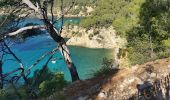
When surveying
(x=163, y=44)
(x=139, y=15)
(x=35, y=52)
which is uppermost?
(x=139, y=15)

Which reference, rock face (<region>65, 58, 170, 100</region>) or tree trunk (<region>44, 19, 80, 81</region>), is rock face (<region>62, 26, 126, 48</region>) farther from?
rock face (<region>65, 58, 170, 100</region>)

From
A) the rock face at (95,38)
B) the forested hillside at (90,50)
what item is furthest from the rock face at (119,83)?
the rock face at (95,38)

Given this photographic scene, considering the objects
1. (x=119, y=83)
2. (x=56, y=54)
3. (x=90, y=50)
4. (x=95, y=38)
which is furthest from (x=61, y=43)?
(x=95, y=38)

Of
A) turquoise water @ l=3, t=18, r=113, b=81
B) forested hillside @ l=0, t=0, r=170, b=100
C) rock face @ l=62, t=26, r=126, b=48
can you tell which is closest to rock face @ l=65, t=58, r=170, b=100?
forested hillside @ l=0, t=0, r=170, b=100

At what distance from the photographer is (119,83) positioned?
8227 mm

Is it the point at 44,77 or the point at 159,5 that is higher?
the point at 159,5

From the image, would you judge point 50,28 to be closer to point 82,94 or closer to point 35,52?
point 82,94

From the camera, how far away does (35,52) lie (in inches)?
3770

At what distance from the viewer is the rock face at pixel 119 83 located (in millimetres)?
7882

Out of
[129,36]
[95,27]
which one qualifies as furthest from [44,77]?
[95,27]

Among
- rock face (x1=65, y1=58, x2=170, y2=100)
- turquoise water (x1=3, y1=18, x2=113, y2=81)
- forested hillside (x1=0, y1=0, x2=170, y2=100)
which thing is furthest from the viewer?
turquoise water (x1=3, y1=18, x2=113, y2=81)

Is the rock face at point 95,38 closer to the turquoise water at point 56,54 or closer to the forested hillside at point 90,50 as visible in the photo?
the forested hillside at point 90,50

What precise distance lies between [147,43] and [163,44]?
188 centimetres

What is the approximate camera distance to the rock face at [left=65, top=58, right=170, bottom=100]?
25.9 ft
